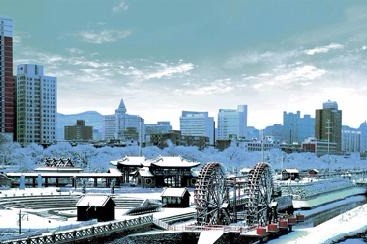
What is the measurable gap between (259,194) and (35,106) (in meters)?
133

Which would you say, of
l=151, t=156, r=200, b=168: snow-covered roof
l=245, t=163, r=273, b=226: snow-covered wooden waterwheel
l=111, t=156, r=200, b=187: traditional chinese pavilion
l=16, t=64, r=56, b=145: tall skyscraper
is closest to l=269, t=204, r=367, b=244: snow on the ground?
l=245, t=163, r=273, b=226: snow-covered wooden waterwheel

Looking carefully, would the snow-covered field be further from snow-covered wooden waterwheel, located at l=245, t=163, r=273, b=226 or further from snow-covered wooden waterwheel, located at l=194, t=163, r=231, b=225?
snow-covered wooden waterwheel, located at l=194, t=163, r=231, b=225

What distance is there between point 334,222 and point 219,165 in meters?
19.2

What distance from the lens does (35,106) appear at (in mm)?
178875

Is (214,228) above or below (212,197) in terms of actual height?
below

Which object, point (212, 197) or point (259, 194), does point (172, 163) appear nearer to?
point (259, 194)

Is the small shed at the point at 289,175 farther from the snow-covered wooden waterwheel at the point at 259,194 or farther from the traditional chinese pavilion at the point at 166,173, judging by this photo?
the snow-covered wooden waterwheel at the point at 259,194

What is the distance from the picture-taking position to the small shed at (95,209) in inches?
2165

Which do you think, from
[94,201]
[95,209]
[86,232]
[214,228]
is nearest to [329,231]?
[214,228]

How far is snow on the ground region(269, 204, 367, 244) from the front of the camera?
54906 mm

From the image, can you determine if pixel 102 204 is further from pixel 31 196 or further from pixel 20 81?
pixel 20 81

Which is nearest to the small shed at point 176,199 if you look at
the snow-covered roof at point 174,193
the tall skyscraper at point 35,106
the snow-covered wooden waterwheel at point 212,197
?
the snow-covered roof at point 174,193

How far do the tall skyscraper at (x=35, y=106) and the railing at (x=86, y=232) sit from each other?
12699 centimetres

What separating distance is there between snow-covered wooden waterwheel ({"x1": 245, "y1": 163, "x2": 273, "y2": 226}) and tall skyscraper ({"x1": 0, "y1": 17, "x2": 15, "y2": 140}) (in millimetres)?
113630
